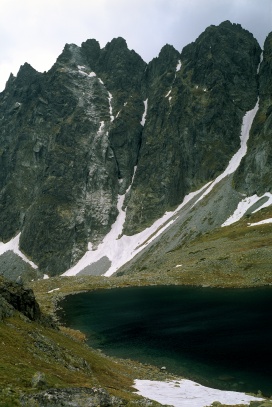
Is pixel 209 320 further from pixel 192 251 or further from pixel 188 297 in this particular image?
pixel 192 251

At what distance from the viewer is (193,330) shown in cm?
5584

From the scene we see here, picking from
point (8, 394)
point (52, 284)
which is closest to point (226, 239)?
Answer: point (52, 284)

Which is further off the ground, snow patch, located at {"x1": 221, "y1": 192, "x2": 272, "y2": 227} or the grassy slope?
snow patch, located at {"x1": 221, "y1": 192, "x2": 272, "y2": 227}

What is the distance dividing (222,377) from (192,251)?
9120cm

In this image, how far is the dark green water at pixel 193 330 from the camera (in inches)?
1554

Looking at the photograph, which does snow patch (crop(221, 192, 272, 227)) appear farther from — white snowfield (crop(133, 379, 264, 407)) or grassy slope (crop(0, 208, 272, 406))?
white snowfield (crop(133, 379, 264, 407))

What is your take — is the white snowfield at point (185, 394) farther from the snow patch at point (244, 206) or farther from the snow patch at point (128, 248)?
the snow patch at point (128, 248)

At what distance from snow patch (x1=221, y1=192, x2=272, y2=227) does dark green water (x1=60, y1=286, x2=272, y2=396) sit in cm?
6013

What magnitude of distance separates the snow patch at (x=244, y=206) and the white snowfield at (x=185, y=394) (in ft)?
388

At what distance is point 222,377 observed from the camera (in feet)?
123

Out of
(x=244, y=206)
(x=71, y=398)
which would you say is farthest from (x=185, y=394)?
(x=244, y=206)

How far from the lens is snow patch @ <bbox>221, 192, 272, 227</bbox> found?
146m

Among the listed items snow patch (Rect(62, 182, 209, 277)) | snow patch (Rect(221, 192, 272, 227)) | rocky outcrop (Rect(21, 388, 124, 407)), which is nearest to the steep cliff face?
snow patch (Rect(221, 192, 272, 227))

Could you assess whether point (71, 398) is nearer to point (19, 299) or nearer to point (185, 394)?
point (185, 394)
